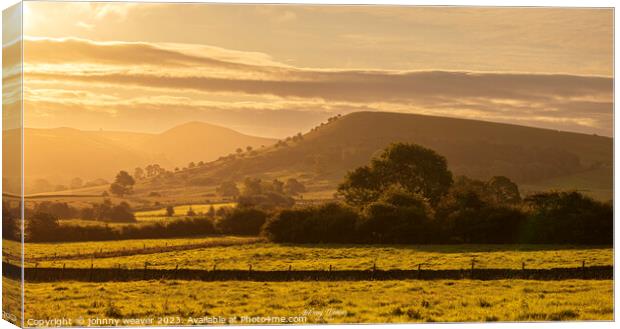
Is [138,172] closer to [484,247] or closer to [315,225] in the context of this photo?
[315,225]

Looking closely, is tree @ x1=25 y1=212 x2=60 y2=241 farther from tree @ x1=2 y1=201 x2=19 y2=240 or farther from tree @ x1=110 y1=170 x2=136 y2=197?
tree @ x1=110 y1=170 x2=136 y2=197

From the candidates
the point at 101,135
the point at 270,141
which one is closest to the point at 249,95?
the point at 270,141

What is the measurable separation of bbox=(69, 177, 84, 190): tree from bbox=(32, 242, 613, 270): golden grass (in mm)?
1148

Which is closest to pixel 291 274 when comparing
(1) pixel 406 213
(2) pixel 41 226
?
(1) pixel 406 213

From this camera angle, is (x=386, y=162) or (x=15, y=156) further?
(x=386, y=162)

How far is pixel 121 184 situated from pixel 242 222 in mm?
2646

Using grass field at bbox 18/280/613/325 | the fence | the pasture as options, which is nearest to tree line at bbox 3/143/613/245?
the pasture

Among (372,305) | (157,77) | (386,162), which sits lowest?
(372,305)

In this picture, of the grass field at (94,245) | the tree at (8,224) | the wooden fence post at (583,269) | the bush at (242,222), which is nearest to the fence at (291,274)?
the wooden fence post at (583,269)

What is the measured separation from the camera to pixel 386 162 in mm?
25406

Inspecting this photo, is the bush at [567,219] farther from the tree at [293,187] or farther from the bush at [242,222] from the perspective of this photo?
the bush at [242,222]

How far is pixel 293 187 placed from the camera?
83.2 ft

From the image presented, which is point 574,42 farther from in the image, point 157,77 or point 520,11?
point 157,77

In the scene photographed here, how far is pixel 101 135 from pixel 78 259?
8.06 feet
